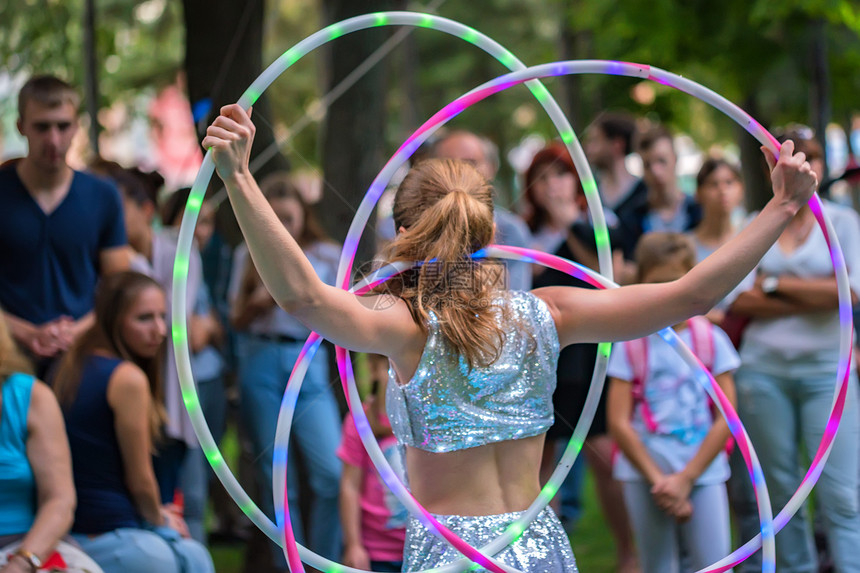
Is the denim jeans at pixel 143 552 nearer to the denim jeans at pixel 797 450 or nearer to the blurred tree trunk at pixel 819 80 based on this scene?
the denim jeans at pixel 797 450

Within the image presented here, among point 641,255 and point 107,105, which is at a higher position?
point 107,105

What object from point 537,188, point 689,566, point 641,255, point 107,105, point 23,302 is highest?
point 107,105

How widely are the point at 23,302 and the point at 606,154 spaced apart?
305 centimetres

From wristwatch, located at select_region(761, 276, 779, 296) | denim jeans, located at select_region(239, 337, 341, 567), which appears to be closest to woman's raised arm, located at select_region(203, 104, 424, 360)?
denim jeans, located at select_region(239, 337, 341, 567)

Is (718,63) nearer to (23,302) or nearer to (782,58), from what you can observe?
(782,58)

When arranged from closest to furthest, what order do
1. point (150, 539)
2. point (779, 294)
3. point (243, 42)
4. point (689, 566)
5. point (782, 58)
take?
1. point (150, 539)
2. point (689, 566)
3. point (779, 294)
4. point (243, 42)
5. point (782, 58)

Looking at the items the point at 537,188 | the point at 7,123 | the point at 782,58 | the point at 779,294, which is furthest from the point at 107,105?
the point at 779,294

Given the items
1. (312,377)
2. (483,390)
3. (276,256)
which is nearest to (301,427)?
(312,377)

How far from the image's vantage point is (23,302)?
4445 mm

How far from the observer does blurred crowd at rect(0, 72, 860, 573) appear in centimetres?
379

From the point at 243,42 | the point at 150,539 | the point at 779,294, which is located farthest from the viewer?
the point at 243,42

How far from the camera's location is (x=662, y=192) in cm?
561

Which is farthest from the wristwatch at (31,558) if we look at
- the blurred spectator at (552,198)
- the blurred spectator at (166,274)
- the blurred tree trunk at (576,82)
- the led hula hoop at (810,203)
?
the blurred tree trunk at (576,82)

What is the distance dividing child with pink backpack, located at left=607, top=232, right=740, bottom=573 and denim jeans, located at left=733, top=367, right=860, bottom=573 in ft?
1.16
